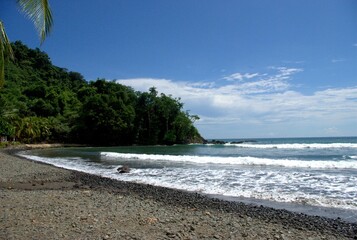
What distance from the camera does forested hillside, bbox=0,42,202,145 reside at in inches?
2451

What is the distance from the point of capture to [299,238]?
5.32 meters

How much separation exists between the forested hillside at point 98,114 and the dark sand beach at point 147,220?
5219 cm

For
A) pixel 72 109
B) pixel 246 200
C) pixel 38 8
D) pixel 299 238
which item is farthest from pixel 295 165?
pixel 72 109

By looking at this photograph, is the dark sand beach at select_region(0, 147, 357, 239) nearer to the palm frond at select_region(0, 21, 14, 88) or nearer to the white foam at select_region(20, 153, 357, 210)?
the white foam at select_region(20, 153, 357, 210)

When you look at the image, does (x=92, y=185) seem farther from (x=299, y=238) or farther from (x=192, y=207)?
(x=299, y=238)

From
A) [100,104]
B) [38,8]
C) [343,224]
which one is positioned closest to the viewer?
[38,8]

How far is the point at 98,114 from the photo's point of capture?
64188 millimetres

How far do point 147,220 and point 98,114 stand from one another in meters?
60.6

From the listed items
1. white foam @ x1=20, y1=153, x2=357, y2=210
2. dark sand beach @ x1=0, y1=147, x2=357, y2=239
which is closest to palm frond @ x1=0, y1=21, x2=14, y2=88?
dark sand beach @ x1=0, y1=147, x2=357, y2=239

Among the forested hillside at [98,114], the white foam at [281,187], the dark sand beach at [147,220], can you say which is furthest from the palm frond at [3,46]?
the forested hillside at [98,114]

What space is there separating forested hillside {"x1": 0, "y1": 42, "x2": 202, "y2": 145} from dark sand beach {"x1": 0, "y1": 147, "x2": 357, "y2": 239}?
5219 centimetres

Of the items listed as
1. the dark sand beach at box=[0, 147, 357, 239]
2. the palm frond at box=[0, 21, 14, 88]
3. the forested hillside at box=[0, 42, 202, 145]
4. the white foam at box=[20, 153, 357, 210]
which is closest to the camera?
the dark sand beach at box=[0, 147, 357, 239]

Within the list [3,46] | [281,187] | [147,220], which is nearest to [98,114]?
[281,187]

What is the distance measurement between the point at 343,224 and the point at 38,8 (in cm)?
767
